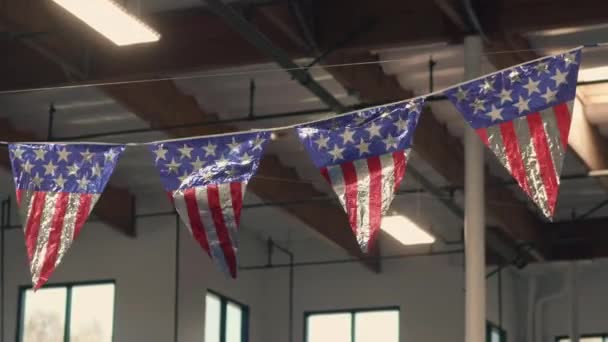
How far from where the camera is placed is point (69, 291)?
1666cm

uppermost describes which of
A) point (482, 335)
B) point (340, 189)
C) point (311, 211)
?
point (311, 211)

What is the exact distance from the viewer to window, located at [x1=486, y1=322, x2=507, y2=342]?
18500mm

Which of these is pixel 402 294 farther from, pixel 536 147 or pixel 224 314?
pixel 536 147

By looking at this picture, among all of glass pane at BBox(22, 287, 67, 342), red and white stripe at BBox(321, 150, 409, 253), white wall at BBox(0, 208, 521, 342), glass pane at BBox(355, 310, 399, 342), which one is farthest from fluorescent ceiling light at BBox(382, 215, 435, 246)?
red and white stripe at BBox(321, 150, 409, 253)

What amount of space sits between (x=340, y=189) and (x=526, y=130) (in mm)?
1378

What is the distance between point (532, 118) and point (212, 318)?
9360 mm

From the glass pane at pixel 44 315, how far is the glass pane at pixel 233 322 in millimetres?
2324

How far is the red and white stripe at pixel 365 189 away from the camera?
8.95 metres

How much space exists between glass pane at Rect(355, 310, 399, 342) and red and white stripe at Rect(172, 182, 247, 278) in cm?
900

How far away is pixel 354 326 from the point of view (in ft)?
60.8

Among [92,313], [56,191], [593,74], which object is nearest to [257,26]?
[56,191]

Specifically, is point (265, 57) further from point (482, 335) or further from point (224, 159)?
point (482, 335)

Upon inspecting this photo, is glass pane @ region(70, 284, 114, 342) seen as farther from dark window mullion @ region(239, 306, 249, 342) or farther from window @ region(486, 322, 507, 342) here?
window @ region(486, 322, 507, 342)

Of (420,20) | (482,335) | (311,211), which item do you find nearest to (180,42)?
(420,20)
